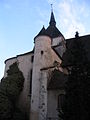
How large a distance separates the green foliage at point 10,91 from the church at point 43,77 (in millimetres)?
808

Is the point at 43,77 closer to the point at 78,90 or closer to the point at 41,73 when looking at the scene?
the point at 41,73

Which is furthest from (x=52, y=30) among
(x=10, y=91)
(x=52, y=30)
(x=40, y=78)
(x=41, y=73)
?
(x=10, y=91)

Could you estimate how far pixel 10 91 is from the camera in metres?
24.6

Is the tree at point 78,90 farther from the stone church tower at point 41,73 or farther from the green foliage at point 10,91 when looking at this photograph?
the green foliage at point 10,91

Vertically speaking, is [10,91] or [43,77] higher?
[43,77]

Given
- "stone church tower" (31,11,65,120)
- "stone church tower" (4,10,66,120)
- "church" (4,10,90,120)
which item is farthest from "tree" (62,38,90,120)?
"stone church tower" (31,11,65,120)

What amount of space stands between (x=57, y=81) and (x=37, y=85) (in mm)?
2252

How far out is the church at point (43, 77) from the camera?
2155 centimetres

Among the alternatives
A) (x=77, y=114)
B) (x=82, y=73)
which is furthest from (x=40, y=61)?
(x=77, y=114)

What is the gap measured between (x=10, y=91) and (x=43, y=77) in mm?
4430

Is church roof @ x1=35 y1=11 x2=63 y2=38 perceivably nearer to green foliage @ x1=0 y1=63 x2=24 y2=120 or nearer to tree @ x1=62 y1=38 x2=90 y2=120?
green foliage @ x1=0 y1=63 x2=24 y2=120

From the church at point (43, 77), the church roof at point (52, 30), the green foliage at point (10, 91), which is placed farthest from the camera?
the church roof at point (52, 30)

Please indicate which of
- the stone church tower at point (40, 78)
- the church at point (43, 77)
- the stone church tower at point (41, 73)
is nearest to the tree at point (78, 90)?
the church at point (43, 77)

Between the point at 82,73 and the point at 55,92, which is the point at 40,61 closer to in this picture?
the point at 55,92
